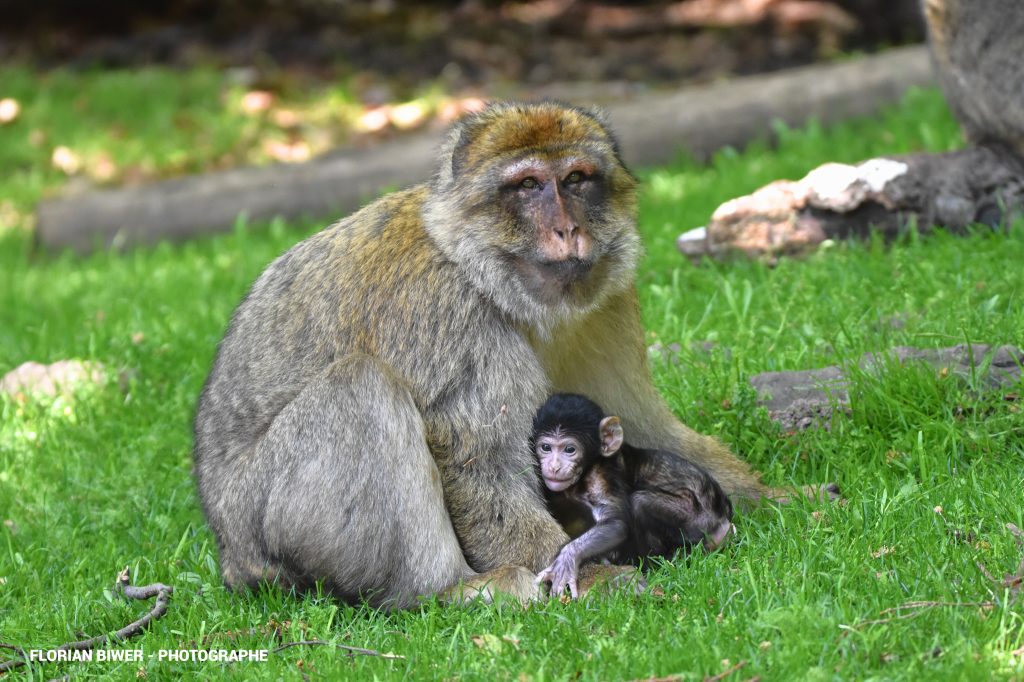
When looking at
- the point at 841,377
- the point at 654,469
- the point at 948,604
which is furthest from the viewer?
the point at 841,377

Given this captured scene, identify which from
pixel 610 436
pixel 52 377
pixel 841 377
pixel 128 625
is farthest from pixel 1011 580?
pixel 52 377

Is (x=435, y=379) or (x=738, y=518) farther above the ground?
(x=435, y=379)

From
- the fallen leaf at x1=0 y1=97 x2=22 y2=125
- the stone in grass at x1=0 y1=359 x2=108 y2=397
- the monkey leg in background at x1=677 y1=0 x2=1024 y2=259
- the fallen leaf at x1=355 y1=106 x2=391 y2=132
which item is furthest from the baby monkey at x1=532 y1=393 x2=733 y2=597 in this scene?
the fallen leaf at x1=0 y1=97 x2=22 y2=125

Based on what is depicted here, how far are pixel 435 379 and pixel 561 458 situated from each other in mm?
555

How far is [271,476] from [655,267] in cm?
384

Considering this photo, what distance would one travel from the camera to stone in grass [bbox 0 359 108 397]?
23.8 ft

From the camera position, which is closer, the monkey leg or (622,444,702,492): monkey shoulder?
the monkey leg

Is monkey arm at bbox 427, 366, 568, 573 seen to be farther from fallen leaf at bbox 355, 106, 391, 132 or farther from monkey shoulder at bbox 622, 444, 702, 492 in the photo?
fallen leaf at bbox 355, 106, 391, 132

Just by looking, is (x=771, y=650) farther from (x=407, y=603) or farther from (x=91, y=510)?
(x=91, y=510)

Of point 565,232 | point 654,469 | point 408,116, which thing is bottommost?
point 654,469

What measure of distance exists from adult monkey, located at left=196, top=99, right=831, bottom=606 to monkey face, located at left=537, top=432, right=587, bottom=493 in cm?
7

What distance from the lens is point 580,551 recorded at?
15.5 ft

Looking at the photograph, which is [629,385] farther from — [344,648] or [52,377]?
[52,377]

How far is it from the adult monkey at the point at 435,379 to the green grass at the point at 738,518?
0.26m
